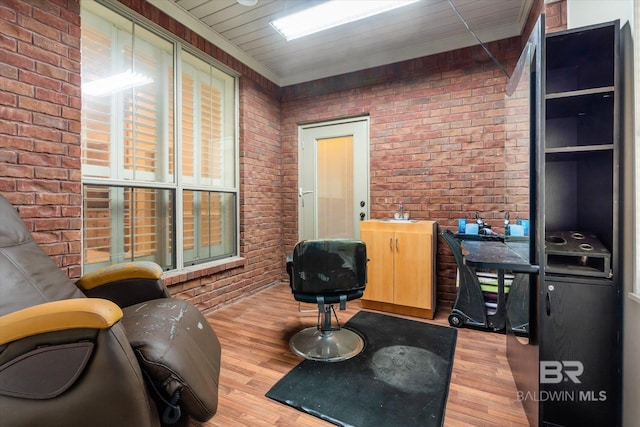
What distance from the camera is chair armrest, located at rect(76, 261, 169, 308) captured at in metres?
1.62

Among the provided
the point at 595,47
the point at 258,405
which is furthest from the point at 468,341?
the point at 595,47

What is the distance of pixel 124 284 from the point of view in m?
1.65

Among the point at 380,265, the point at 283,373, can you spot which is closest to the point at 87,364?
the point at 283,373

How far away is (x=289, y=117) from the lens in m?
3.90

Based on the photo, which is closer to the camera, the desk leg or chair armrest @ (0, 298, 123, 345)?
chair armrest @ (0, 298, 123, 345)

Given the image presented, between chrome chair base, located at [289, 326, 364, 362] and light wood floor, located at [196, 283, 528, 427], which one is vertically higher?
chrome chair base, located at [289, 326, 364, 362]

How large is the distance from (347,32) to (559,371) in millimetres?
3117

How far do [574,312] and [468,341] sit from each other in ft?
3.75

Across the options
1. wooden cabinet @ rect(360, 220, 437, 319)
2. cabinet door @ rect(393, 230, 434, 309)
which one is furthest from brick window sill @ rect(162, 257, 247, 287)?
cabinet door @ rect(393, 230, 434, 309)

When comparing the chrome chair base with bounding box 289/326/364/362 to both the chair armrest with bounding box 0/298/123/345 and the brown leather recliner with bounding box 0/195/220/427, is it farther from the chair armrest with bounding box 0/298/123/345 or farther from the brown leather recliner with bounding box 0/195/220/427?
the chair armrest with bounding box 0/298/123/345

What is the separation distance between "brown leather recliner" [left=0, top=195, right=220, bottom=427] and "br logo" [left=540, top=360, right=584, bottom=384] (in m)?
1.51

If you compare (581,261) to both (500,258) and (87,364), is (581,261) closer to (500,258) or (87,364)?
(500,258)

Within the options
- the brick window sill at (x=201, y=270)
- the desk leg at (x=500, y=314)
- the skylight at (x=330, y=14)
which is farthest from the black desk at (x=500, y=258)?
the brick window sill at (x=201, y=270)

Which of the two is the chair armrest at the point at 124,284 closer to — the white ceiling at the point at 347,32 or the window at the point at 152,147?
the window at the point at 152,147
